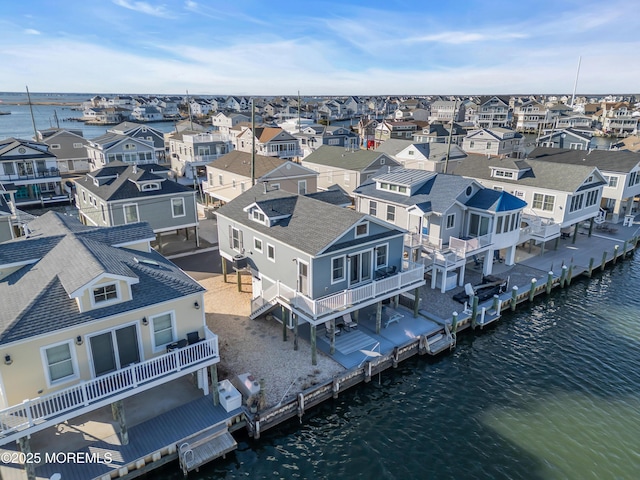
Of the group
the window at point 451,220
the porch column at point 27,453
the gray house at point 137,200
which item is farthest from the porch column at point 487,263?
the porch column at point 27,453

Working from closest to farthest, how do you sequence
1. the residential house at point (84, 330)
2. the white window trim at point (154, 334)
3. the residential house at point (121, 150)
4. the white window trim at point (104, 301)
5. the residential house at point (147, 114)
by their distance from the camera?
1. the residential house at point (84, 330)
2. the white window trim at point (104, 301)
3. the white window trim at point (154, 334)
4. the residential house at point (121, 150)
5. the residential house at point (147, 114)

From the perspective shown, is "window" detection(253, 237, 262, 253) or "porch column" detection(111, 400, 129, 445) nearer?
"porch column" detection(111, 400, 129, 445)

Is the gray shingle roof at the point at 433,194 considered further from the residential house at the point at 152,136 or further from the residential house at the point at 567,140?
the residential house at the point at 567,140

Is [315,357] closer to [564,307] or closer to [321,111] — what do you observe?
[564,307]

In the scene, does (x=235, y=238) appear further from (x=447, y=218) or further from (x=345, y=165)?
(x=345, y=165)

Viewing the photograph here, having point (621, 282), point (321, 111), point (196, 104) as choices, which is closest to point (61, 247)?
point (621, 282)

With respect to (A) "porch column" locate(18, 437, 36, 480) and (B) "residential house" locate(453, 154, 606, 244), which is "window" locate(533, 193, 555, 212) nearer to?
(B) "residential house" locate(453, 154, 606, 244)

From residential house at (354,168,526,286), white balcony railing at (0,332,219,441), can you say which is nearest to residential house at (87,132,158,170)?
residential house at (354,168,526,286)
